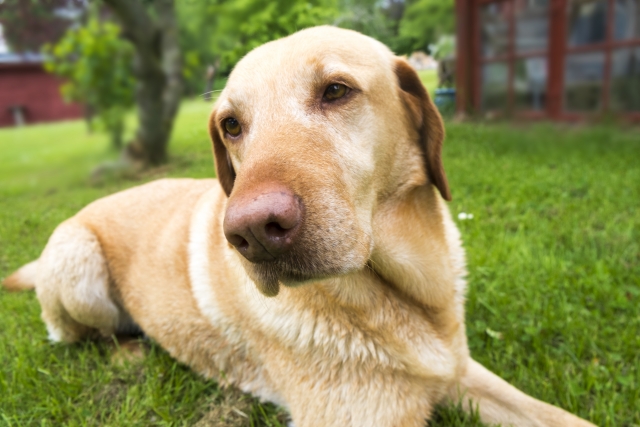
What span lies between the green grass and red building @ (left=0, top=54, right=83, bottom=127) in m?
0.17

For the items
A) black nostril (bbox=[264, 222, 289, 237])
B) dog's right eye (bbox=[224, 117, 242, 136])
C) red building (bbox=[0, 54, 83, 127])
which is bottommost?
black nostril (bbox=[264, 222, 289, 237])

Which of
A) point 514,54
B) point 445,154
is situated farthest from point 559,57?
point 445,154

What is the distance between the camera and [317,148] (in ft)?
4.83

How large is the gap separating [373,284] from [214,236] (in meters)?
0.97

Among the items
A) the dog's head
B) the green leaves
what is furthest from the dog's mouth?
the green leaves

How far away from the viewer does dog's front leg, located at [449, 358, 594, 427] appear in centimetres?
180

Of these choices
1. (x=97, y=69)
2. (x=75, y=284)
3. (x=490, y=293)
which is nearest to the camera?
(x=75, y=284)

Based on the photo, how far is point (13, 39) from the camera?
4.25 metres

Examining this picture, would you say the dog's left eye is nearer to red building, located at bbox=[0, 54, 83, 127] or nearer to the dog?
the dog

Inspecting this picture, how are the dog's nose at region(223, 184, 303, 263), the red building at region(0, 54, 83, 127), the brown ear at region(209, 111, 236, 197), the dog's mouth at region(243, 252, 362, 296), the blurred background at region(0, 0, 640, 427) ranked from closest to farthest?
1. the dog's nose at region(223, 184, 303, 263)
2. the dog's mouth at region(243, 252, 362, 296)
3. the brown ear at region(209, 111, 236, 197)
4. the blurred background at region(0, 0, 640, 427)
5. the red building at region(0, 54, 83, 127)

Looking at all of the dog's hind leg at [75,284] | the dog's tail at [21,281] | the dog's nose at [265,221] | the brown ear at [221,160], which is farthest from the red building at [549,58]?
the dog's nose at [265,221]

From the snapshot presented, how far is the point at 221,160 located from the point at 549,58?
737 cm

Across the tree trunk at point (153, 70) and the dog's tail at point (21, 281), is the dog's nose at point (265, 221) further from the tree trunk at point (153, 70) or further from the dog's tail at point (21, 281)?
the tree trunk at point (153, 70)

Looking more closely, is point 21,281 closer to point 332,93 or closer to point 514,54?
point 332,93
